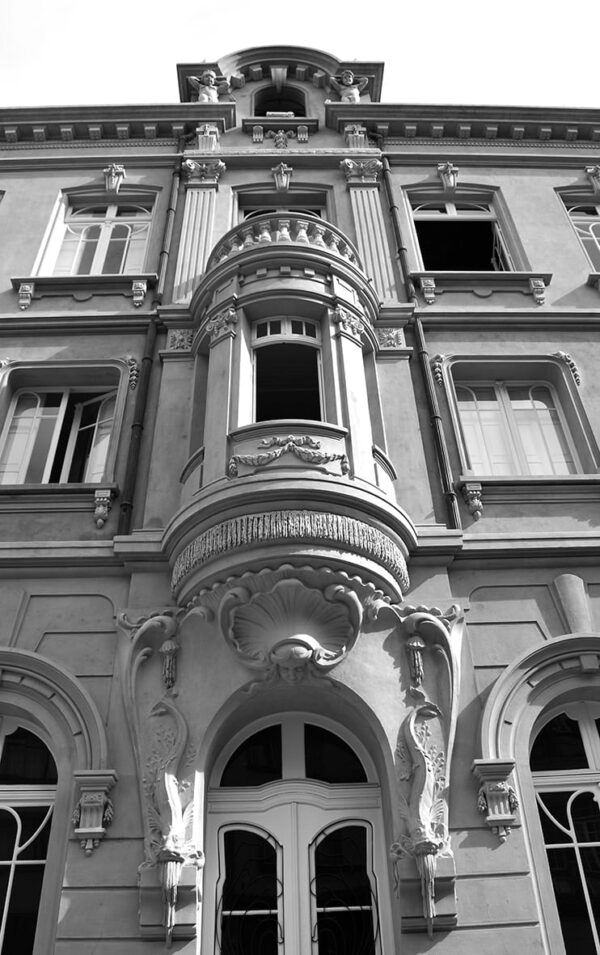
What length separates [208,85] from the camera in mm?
19625

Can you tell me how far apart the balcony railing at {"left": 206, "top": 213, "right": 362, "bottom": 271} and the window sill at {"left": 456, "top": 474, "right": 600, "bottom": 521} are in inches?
166

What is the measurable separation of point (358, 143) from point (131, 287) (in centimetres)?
651

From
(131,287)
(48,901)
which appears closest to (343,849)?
(48,901)

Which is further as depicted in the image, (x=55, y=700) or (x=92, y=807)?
(x=55, y=700)

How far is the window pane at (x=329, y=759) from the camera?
962 centimetres

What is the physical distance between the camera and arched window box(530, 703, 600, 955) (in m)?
8.64

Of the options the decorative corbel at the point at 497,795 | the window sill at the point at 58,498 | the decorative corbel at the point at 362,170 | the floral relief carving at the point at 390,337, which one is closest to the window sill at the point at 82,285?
the floral relief carving at the point at 390,337

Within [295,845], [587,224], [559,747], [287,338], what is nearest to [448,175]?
[587,224]

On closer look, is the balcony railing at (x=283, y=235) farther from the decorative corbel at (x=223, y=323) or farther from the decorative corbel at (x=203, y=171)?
the decorative corbel at (x=203, y=171)

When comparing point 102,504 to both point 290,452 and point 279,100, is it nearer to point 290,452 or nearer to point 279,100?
point 290,452

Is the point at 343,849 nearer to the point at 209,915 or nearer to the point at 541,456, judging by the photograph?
the point at 209,915

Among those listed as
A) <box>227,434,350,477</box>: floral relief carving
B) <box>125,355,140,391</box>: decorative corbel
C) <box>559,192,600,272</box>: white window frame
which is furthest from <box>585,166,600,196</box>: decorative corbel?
Answer: <box>227,434,350,477</box>: floral relief carving

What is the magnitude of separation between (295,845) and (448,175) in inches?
531

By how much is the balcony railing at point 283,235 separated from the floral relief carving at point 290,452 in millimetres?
4130
